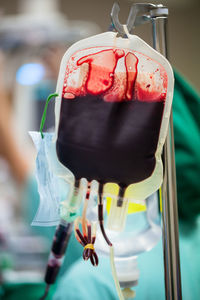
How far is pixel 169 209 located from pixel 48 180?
13cm

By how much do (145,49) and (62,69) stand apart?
82mm

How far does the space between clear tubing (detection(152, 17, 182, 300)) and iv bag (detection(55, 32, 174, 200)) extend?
0.10 ft

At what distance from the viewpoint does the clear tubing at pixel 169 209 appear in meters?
0.36

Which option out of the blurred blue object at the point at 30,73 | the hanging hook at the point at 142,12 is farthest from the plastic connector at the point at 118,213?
the blurred blue object at the point at 30,73

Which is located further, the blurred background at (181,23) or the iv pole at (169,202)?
Answer: the blurred background at (181,23)

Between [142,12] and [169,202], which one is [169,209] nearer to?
[169,202]

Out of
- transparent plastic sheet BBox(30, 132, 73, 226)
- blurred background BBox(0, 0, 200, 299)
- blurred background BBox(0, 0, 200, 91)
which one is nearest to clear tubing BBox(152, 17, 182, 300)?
transparent plastic sheet BBox(30, 132, 73, 226)

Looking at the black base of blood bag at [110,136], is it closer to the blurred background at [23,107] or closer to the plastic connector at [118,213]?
the plastic connector at [118,213]

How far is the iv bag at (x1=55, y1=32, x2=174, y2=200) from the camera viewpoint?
33 cm

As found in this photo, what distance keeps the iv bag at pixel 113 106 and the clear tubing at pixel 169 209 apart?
0.10 feet

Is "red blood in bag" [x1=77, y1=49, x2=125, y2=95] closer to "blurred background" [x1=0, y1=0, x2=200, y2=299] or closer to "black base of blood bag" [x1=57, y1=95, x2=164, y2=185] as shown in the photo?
"black base of blood bag" [x1=57, y1=95, x2=164, y2=185]

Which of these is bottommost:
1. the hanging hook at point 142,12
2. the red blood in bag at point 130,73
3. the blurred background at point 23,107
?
the blurred background at point 23,107

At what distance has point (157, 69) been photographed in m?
0.34

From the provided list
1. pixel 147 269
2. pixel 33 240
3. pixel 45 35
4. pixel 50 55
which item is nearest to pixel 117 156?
pixel 147 269
